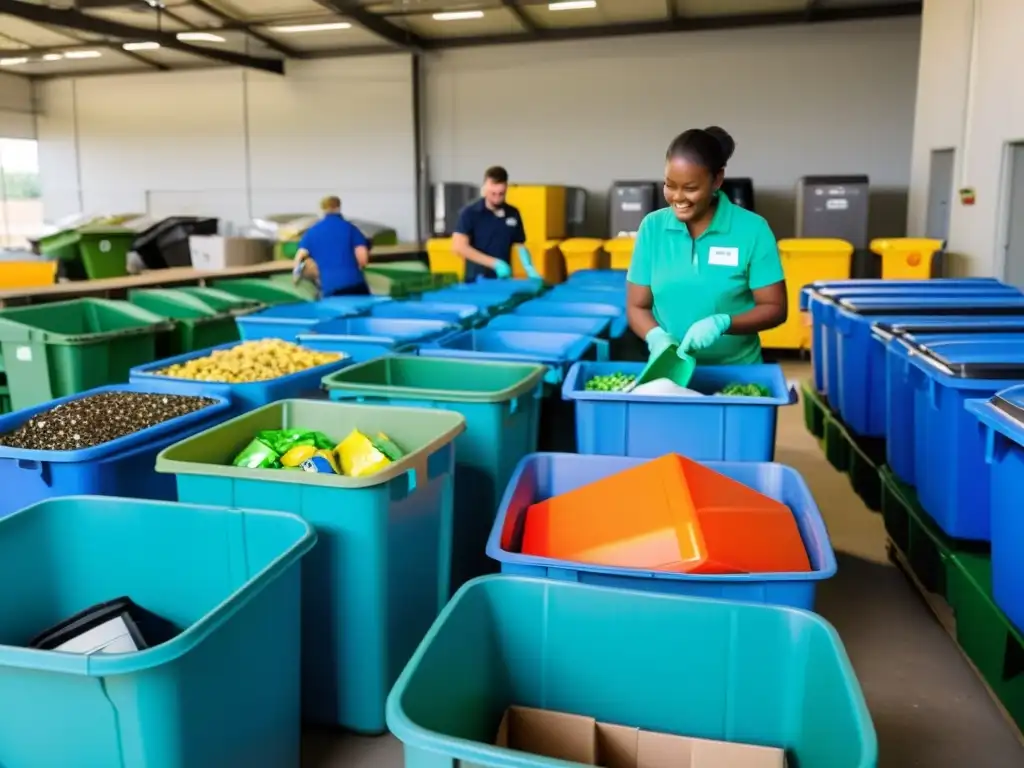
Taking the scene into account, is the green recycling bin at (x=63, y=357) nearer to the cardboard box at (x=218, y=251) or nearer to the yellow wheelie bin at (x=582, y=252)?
the cardboard box at (x=218, y=251)

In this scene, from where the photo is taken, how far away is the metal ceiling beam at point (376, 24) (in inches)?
308

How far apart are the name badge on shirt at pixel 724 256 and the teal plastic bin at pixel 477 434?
0.62 metres

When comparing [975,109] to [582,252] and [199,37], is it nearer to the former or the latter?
[582,252]

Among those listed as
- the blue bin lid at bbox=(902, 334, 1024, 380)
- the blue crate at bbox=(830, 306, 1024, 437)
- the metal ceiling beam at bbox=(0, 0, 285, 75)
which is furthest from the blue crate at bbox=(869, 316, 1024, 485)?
the metal ceiling beam at bbox=(0, 0, 285, 75)

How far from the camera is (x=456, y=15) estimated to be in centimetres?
842

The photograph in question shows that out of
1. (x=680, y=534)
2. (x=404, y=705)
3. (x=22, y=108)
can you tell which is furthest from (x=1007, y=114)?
(x=22, y=108)

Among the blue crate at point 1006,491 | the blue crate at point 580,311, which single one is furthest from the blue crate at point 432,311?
the blue crate at point 1006,491

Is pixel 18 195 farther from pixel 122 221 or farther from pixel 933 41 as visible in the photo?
pixel 933 41

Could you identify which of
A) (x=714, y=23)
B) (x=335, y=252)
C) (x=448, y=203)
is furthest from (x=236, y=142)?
(x=335, y=252)

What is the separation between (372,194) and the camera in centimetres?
1012

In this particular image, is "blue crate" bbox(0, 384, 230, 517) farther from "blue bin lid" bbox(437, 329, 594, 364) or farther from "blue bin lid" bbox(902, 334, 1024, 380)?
"blue bin lid" bbox(902, 334, 1024, 380)

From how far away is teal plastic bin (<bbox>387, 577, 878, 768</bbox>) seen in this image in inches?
46.1

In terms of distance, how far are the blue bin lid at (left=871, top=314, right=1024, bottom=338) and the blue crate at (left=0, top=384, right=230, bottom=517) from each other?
220cm

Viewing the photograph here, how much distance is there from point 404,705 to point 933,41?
20.9ft
